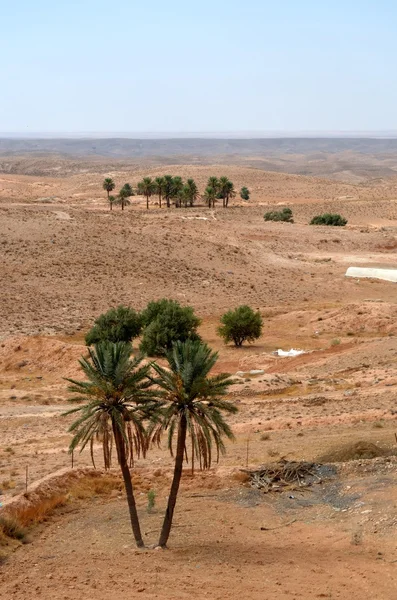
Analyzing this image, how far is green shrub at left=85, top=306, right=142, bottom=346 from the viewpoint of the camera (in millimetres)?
41062

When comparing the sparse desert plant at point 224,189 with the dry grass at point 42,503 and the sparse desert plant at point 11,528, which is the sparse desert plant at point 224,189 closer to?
the dry grass at point 42,503

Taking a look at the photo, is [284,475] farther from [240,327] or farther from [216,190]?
[216,190]

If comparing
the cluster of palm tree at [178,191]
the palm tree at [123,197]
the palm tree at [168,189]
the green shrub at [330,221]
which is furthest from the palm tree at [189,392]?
the palm tree at [168,189]

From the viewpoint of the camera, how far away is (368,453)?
22062mm

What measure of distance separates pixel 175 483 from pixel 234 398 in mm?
15095

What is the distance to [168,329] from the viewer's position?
3944 cm

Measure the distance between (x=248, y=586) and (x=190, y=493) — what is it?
5.56 meters

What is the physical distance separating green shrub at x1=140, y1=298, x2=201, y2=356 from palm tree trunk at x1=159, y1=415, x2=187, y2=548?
66.7 feet

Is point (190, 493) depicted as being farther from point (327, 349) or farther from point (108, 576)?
point (327, 349)

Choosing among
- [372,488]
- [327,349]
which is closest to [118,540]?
[372,488]

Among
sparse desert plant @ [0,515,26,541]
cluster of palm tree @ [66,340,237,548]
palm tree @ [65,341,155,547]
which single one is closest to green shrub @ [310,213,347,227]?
sparse desert plant @ [0,515,26,541]

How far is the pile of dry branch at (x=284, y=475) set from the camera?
2080 cm

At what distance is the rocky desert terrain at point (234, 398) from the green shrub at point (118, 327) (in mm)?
1266

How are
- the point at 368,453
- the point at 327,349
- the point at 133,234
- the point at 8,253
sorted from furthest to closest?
the point at 133,234, the point at 8,253, the point at 327,349, the point at 368,453
